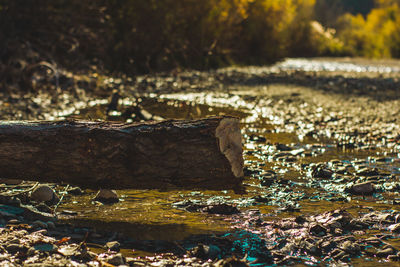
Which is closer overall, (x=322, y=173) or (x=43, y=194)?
(x=43, y=194)

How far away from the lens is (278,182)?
183 inches

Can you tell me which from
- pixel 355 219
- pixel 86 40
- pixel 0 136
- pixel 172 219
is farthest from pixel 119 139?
pixel 86 40

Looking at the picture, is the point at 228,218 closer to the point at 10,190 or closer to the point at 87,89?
the point at 10,190

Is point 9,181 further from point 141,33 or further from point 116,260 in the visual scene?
point 141,33

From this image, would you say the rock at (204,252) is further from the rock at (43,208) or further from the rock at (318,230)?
the rock at (43,208)

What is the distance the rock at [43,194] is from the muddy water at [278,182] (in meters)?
0.13

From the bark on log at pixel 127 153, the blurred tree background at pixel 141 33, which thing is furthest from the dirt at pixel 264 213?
the blurred tree background at pixel 141 33

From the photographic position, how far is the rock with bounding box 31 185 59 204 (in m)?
3.90

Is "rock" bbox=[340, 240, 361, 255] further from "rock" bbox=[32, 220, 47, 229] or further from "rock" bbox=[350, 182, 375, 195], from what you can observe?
"rock" bbox=[32, 220, 47, 229]

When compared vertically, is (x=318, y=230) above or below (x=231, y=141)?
below

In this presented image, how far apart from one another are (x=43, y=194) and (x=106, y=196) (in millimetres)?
489

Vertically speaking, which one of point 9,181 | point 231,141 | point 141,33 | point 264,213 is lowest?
point 264,213

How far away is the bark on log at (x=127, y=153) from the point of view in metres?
3.70

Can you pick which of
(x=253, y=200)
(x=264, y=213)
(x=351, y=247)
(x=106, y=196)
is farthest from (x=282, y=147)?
(x=351, y=247)
